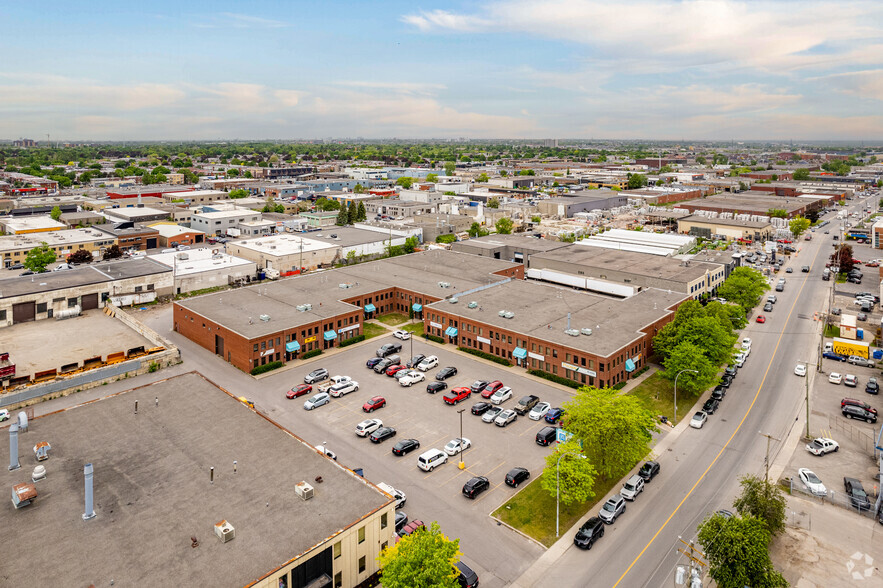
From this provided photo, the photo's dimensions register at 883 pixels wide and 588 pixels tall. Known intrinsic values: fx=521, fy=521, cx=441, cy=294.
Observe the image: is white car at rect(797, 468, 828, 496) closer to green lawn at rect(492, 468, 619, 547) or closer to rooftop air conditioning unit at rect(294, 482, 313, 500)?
green lawn at rect(492, 468, 619, 547)

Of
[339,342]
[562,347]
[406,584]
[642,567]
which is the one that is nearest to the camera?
[406,584]

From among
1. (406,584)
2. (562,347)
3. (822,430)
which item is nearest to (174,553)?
(406,584)

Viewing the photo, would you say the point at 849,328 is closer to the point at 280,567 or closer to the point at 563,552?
the point at 563,552

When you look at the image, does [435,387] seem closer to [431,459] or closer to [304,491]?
[431,459]

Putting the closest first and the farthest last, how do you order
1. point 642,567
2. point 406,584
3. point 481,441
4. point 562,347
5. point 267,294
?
point 406,584 → point 642,567 → point 481,441 → point 562,347 → point 267,294

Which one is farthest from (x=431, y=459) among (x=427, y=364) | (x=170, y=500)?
(x=427, y=364)

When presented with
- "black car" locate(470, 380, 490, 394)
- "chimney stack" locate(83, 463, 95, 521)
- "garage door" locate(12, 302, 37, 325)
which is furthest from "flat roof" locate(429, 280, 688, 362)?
"garage door" locate(12, 302, 37, 325)
